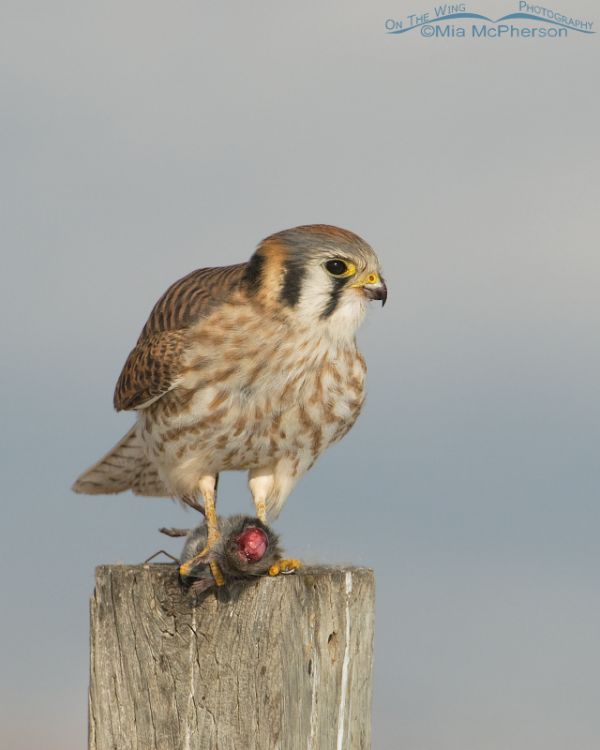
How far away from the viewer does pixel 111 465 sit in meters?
6.16

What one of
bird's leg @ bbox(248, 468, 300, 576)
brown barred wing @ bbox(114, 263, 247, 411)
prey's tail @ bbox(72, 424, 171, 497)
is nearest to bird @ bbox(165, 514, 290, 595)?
bird's leg @ bbox(248, 468, 300, 576)

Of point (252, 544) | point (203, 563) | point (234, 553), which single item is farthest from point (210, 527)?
point (203, 563)

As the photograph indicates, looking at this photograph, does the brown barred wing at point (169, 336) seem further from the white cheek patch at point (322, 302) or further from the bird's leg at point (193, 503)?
the bird's leg at point (193, 503)

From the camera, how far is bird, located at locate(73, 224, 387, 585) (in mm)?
5105

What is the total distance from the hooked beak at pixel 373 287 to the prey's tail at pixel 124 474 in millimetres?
1566

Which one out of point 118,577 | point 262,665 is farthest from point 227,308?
point 262,665

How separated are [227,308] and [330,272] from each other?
51 centimetres

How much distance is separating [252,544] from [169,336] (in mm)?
1499

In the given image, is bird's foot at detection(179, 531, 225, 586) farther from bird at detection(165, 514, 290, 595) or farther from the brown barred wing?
the brown barred wing

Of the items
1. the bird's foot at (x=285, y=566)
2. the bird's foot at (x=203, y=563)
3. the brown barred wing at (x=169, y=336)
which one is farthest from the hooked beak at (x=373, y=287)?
the bird's foot at (x=203, y=563)

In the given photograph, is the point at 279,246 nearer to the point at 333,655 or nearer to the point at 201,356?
the point at 201,356

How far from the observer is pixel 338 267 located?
511 cm

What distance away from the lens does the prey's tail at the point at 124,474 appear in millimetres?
6066

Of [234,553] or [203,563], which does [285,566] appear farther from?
[203,563]
